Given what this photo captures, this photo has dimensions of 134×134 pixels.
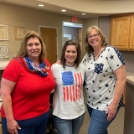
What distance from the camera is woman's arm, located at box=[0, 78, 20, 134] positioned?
1.20 metres

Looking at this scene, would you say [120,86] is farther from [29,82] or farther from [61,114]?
[29,82]

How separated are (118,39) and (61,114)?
3054 mm

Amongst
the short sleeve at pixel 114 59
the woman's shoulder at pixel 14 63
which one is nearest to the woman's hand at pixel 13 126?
the woman's shoulder at pixel 14 63

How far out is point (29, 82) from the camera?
1248 mm

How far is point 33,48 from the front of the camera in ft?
4.36

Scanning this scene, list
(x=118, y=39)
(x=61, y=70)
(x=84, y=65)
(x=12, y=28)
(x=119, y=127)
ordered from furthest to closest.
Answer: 1. (x=118, y=39)
2. (x=12, y=28)
3. (x=119, y=127)
4. (x=84, y=65)
5. (x=61, y=70)

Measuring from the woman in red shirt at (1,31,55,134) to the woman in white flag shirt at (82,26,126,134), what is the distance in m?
0.39

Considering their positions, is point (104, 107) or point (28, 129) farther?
point (104, 107)

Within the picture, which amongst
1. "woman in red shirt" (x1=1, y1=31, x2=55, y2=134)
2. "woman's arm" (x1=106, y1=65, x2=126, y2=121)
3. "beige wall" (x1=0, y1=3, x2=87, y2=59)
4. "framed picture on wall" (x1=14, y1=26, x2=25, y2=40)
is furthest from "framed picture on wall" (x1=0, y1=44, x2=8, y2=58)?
"woman's arm" (x1=106, y1=65, x2=126, y2=121)

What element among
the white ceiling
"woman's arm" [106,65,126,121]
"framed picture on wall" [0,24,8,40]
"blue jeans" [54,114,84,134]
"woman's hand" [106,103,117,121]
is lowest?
"blue jeans" [54,114,84,134]

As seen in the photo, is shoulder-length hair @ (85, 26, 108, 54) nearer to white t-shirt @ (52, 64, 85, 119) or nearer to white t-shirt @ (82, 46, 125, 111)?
white t-shirt @ (82, 46, 125, 111)

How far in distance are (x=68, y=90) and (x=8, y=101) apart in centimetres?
51

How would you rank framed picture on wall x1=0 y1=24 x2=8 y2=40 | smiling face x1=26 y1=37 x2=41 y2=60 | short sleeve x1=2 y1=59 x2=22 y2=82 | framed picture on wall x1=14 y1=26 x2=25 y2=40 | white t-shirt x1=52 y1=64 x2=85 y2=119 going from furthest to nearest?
framed picture on wall x1=14 y1=26 x2=25 y2=40 → framed picture on wall x1=0 y1=24 x2=8 y2=40 → white t-shirt x1=52 y1=64 x2=85 y2=119 → smiling face x1=26 y1=37 x2=41 y2=60 → short sleeve x1=2 y1=59 x2=22 y2=82

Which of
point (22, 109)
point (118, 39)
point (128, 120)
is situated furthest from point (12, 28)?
point (128, 120)
